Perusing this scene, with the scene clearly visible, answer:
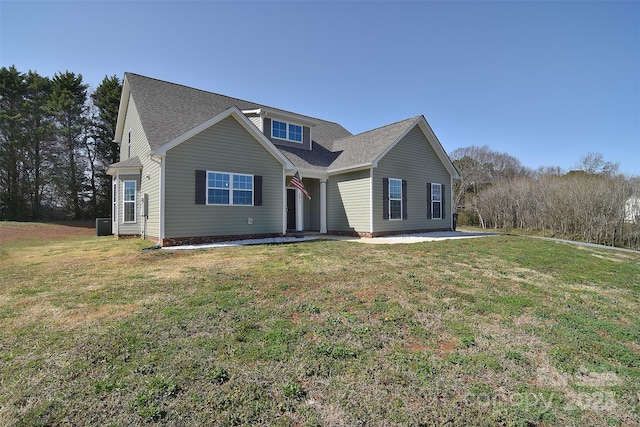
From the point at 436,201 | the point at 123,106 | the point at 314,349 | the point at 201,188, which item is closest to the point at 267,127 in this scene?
the point at 201,188

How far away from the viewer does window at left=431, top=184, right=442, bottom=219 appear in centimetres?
1560

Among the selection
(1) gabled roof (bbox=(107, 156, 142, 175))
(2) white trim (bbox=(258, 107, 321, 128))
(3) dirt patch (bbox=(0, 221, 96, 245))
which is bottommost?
(3) dirt patch (bbox=(0, 221, 96, 245))

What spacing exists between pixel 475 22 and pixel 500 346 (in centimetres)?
1221

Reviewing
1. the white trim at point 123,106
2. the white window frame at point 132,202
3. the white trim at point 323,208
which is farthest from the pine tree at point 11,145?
the white trim at point 323,208

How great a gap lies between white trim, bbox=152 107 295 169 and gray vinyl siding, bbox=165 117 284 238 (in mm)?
154

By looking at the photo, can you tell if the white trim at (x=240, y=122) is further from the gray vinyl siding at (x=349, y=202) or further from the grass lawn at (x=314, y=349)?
the grass lawn at (x=314, y=349)

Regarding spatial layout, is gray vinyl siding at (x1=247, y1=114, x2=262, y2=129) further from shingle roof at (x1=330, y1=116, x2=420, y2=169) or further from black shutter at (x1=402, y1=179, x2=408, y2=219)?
black shutter at (x1=402, y1=179, x2=408, y2=219)

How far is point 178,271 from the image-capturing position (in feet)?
20.2

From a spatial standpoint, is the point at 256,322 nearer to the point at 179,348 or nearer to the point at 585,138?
the point at 179,348

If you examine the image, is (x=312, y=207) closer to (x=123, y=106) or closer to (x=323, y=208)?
(x=323, y=208)

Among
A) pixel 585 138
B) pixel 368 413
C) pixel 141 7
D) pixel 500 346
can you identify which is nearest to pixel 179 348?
A: pixel 368 413

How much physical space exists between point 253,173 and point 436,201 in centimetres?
983

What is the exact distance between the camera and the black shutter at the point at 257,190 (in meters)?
11.6

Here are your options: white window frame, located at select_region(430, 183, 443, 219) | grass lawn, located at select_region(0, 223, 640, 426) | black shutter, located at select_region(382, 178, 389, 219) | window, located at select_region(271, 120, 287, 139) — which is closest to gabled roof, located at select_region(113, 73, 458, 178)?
window, located at select_region(271, 120, 287, 139)
